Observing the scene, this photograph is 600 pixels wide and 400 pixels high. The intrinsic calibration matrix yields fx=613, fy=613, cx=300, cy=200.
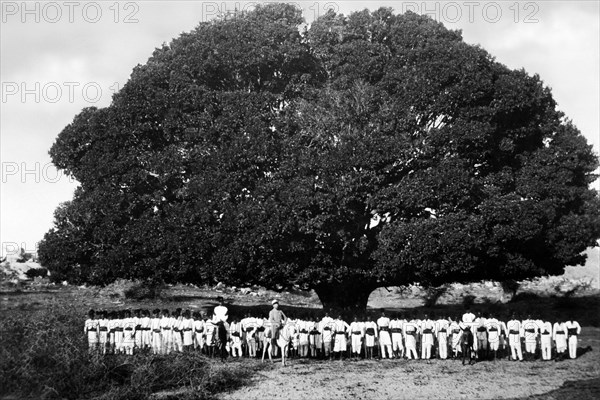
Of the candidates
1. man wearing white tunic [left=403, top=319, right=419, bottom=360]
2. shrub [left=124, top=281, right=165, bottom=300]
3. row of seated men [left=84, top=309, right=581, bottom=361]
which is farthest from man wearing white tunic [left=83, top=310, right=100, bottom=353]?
shrub [left=124, top=281, right=165, bottom=300]

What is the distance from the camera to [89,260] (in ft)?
74.9

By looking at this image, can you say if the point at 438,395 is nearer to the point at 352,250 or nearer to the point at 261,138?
the point at 352,250

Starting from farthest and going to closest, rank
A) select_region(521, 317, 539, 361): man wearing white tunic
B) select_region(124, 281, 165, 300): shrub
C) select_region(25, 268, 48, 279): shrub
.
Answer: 1. select_region(25, 268, 48, 279): shrub
2. select_region(124, 281, 165, 300): shrub
3. select_region(521, 317, 539, 361): man wearing white tunic

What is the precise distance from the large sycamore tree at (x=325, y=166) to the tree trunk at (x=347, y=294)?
0.07 metres

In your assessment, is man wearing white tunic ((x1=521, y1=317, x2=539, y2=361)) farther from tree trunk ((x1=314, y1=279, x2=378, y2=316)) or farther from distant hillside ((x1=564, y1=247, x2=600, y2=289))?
distant hillside ((x1=564, y1=247, x2=600, y2=289))

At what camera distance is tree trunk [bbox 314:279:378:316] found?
77.2 feet

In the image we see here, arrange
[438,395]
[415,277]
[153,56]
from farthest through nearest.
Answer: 1. [153,56]
2. [415,277]
3. [438,395]

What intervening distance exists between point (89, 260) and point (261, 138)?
808cm

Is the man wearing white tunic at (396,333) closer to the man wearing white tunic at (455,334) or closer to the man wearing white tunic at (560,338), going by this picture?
the man wearing white tunic at (455,334)

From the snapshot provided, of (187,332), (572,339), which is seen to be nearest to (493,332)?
(572,339)

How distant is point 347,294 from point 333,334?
4618 mm

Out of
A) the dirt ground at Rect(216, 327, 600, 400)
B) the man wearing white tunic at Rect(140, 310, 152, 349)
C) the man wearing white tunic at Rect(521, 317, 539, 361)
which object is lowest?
the dirt ground at Rect(216, 327, 600, 400)

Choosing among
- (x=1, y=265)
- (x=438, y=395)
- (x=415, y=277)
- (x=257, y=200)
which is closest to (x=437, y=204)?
Result: (x=415, y=277)

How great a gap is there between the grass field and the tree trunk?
15.4 feet
